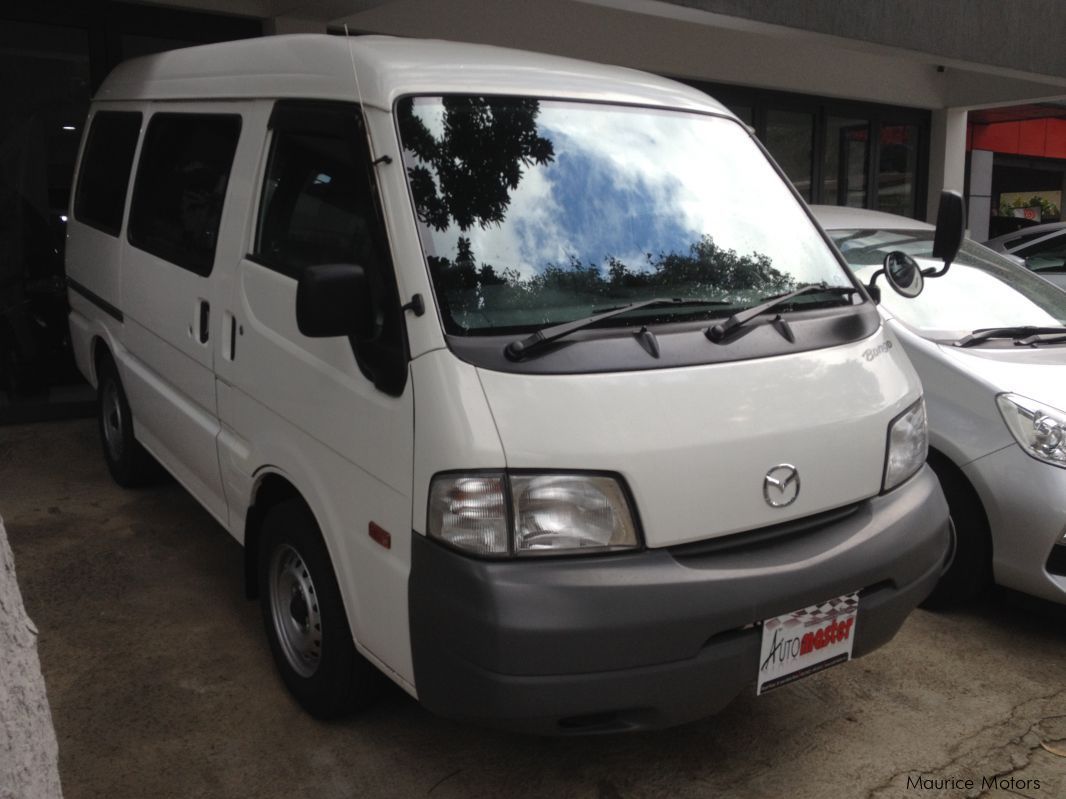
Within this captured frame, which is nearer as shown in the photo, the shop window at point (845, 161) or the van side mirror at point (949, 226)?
the van side mirror at point (949, 226)

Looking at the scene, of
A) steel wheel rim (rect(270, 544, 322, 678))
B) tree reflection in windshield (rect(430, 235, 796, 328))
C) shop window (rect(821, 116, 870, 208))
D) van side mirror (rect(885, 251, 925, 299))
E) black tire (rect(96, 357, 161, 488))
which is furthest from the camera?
shop window (rect(821, 116, 870, 208))

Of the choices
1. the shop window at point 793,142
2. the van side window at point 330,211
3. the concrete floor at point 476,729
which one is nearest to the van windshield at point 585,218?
the van side window at point 330,211

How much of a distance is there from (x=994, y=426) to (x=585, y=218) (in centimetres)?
187

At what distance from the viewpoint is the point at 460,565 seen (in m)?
2.33

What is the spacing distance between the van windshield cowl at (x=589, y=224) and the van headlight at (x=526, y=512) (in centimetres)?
30

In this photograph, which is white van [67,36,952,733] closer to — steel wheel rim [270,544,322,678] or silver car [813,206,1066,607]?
steel wheel rim [270,544,322,678]

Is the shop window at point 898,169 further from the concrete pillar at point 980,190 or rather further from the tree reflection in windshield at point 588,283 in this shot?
the tree reflection in windshield at point 588,283

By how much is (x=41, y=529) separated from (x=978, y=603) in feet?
13.7

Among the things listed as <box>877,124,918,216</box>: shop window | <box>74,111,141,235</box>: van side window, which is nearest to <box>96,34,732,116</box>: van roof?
<box>74,111,141,235</box>: van side window

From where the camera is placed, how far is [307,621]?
10.2 ft

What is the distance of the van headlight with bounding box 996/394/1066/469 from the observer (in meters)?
3.58

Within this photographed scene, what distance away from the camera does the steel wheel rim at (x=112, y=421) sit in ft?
16.6

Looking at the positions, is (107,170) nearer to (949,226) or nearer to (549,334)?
(549,334)

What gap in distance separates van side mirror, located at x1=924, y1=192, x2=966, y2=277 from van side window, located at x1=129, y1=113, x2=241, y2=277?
2546mm
